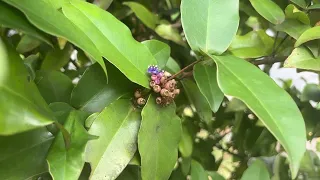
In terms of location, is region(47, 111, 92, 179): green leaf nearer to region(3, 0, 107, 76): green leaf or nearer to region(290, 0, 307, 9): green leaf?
region(3, 0, 107, 76): green leaf

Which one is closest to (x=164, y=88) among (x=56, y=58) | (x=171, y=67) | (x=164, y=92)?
(x=164, y=92)

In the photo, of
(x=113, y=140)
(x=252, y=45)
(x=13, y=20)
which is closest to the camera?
(x=13, y=20)

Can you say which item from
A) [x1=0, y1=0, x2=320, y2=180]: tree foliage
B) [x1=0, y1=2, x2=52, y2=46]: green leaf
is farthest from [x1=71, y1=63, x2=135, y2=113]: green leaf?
[x1=0, y1=2, x2=52, y2=46]: green leaf

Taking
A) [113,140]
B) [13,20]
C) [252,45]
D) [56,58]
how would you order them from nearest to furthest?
[13,20] → [113,140] → [252,45] → [56,58]

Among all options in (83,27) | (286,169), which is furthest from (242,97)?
(286,169)

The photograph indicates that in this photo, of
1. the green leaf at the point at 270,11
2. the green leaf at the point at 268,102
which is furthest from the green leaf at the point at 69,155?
the green leaf at the point at 270,11

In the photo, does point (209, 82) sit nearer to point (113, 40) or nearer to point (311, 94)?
point (113, 40)

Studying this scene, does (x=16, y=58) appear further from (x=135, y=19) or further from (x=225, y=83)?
(x=135, y=19)

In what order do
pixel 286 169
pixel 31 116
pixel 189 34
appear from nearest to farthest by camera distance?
pixel 31 116
pixel 189 34
pixel 286 169

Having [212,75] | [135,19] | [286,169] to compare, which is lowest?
[286,169]
